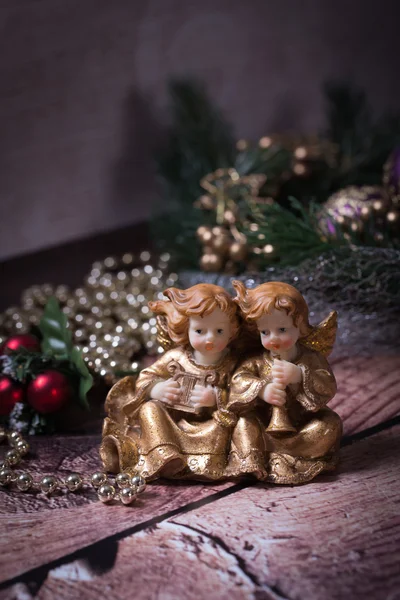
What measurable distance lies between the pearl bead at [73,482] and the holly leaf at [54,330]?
40cm

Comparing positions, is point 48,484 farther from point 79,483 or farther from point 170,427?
point 170,427

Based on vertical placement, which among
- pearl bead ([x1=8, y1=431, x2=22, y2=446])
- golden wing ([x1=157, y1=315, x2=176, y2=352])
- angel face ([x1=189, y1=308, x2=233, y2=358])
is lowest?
pearl bead ([x1=8, y1=431, x2=22, y2=446])

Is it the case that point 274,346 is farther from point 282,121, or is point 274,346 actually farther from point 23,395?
point 282,121

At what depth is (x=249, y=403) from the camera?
102 cm

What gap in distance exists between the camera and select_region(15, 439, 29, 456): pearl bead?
1.14m

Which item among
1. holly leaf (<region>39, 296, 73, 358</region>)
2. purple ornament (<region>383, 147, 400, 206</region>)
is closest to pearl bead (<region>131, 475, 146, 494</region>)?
holly leaf (<region>39, 296, 73, 358</region>)

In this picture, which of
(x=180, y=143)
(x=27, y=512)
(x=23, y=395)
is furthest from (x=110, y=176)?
(x=27, y=512)

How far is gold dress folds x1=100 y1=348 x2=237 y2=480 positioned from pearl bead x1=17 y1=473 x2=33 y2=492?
0.36 ft

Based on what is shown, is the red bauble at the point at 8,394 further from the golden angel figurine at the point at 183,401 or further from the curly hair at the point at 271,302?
the curly hair at the point at 271,302

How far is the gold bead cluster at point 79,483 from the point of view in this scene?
3.24 ft

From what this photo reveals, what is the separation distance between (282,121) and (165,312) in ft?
5.53

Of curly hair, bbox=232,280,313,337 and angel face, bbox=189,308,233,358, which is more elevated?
curly hair, bbox=232,280,313,337

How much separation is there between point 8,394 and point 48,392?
0.08 metres

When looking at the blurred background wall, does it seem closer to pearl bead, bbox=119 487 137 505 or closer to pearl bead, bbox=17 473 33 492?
pearl bead, bbox=17 473 33 492
